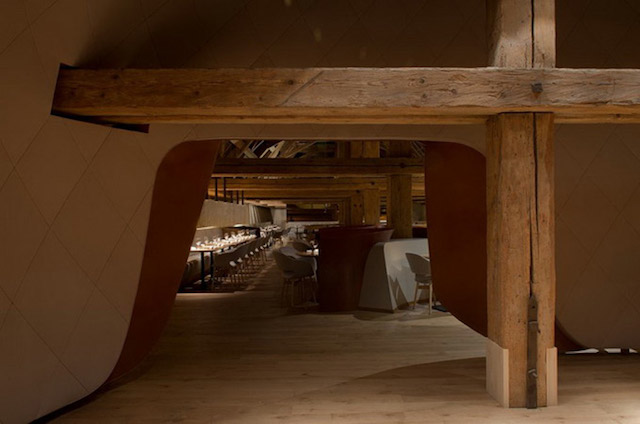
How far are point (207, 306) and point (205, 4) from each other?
467 centimetres

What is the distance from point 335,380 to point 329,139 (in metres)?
2.29

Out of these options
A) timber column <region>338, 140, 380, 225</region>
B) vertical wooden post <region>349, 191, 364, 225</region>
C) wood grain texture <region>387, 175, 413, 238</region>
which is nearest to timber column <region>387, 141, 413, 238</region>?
wood grain texture <region>387, 175, 413, 238</region>

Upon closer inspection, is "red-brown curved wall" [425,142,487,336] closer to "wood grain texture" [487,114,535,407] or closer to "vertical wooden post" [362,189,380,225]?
"wood grain texture" [487,114,535,407]

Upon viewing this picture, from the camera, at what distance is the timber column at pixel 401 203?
780 centimetres

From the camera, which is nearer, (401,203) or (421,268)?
(421,268)

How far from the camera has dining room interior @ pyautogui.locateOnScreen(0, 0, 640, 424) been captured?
2744 millimetres

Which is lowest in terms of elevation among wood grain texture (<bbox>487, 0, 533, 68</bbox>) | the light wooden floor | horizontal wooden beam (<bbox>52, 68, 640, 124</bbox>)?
the light wooden floor

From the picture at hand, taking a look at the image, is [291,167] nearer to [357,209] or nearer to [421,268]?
[421,268]

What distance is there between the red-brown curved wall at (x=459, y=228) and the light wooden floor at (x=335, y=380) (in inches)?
20.3

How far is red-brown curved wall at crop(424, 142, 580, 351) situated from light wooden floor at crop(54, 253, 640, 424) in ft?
1.69

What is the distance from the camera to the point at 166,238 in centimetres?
402

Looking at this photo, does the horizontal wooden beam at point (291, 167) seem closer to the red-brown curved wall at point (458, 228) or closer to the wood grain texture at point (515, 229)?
the red-brown curved wall at point (458, 228)

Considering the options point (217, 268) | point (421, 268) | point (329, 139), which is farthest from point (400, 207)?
point (217, 268)

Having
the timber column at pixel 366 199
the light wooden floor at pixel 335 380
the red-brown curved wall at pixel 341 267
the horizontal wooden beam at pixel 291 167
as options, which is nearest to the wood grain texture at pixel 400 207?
the horizontal wooden beam at pixel 291 167
